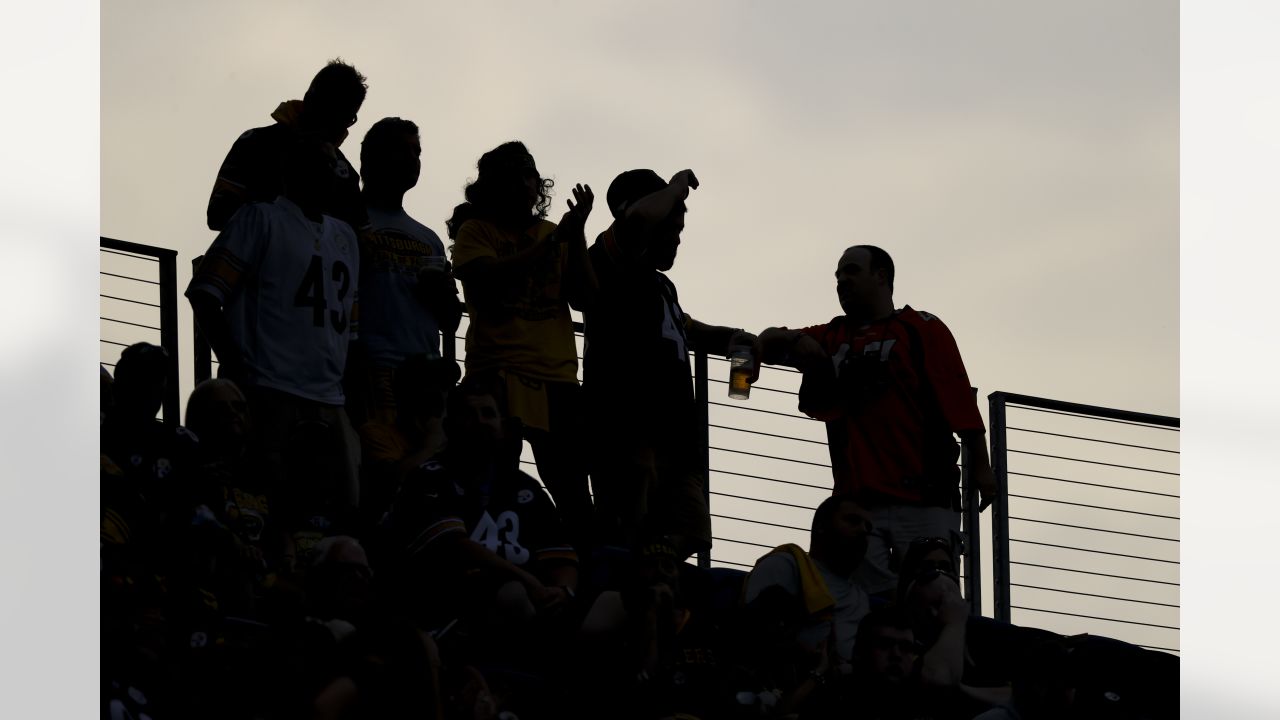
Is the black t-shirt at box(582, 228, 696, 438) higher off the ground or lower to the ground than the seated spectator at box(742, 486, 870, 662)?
higher

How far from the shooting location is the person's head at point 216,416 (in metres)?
5.36

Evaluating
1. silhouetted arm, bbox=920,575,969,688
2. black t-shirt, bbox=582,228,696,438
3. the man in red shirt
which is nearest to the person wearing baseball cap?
black t-shirt, bbox=582,228,696,438

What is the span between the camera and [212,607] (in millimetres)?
4938

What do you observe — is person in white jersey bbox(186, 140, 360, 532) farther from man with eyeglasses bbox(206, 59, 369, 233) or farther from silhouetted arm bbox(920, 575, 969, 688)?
silhouetted arm bbox(920, 575, 969, 688)

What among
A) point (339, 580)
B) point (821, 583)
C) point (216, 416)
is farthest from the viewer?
point (821, 583)

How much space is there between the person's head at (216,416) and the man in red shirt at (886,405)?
2225mm

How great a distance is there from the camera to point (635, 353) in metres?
6.60

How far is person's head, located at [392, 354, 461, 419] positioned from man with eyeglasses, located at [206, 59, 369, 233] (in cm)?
55

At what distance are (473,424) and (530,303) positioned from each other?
846mm

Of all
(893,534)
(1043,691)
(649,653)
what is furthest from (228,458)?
(1043,691)

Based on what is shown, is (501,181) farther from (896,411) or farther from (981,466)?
(981,466)

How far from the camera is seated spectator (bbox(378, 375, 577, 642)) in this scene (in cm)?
553

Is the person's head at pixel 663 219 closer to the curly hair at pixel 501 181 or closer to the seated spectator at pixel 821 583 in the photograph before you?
the curly hair at pixel 501 181
